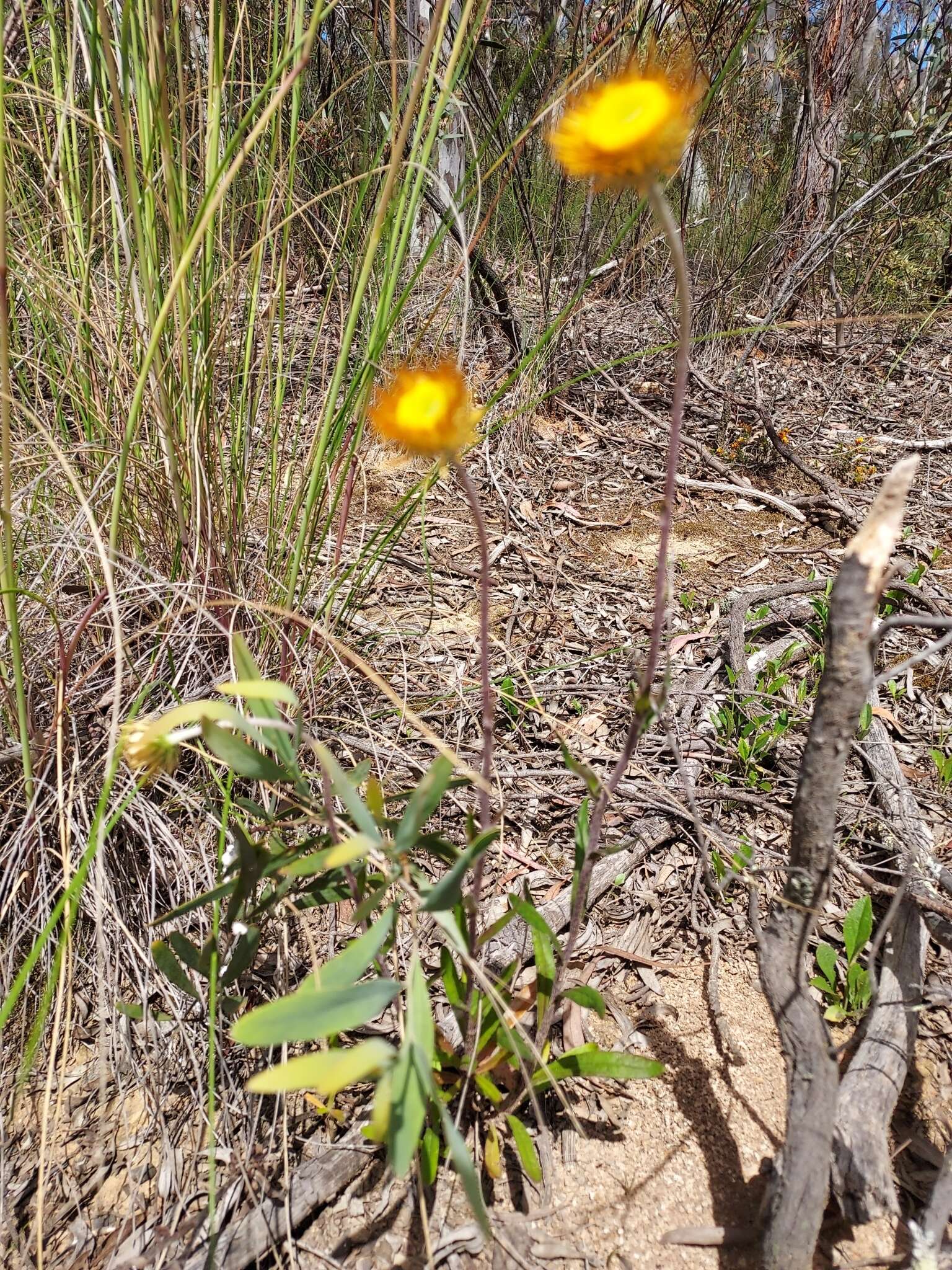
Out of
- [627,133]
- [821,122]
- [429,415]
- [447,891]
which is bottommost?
[447,891]

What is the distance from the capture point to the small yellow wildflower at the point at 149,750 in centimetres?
51

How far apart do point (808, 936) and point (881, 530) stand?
33cm

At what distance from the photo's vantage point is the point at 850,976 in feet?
2.88

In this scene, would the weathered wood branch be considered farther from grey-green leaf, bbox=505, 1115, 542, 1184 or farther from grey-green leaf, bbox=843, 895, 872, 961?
grey-green leaf, bbox=505, 1115, 542, 1184

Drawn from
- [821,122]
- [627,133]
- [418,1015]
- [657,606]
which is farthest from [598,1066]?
[821,122]

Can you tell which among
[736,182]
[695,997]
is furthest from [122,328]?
[736,182]

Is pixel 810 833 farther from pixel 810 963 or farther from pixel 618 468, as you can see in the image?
pixel 618 468

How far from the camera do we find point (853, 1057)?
2.53 feet

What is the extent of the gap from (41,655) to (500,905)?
2.19 ft

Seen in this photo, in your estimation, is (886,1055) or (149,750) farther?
(886,1055)

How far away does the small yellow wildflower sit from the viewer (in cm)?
51

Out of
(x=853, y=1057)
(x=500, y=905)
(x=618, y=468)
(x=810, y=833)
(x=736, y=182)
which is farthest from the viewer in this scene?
(x=736, y=182)

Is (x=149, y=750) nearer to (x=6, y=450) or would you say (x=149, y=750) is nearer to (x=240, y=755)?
(x=240, y=755)

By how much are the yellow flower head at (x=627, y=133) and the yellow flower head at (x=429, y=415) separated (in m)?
0.13
